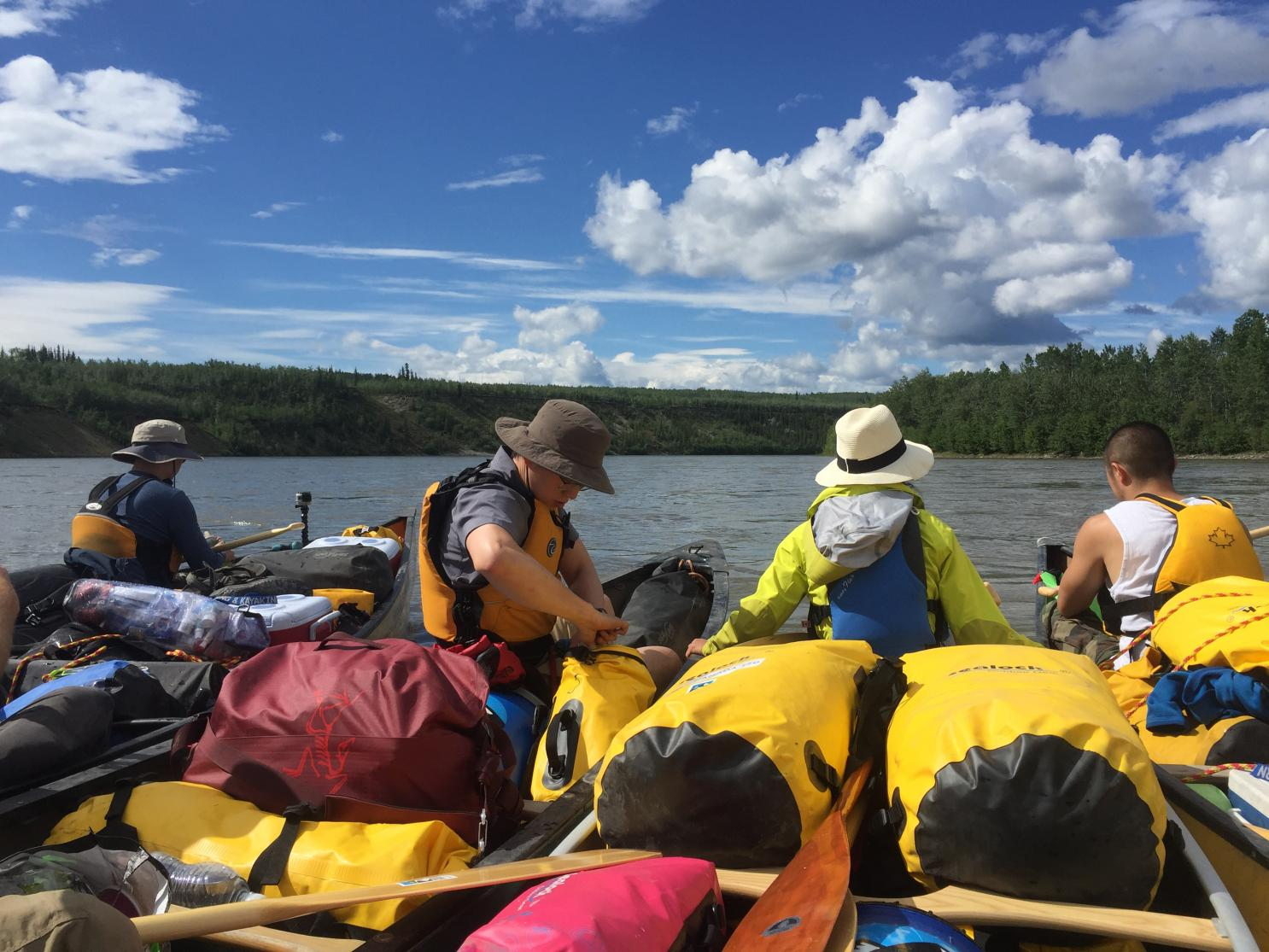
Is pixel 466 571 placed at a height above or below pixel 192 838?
above

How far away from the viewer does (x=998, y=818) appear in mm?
1771

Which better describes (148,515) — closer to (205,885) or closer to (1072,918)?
(205,885)

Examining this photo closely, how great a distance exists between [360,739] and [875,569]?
1947 mm

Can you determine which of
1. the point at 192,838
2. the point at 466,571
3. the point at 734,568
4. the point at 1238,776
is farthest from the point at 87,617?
the point at 734,568

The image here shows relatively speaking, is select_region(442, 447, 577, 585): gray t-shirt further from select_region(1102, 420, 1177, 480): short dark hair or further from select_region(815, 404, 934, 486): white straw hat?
select_region(1102, 420, 1177, 480): short dark hair

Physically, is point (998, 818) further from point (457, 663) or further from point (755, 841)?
point (457, 663)

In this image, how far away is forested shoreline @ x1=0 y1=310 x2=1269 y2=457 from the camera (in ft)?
252

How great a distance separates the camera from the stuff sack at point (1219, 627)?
311 centimetres

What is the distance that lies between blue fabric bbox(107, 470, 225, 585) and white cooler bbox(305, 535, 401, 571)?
1.96 metres

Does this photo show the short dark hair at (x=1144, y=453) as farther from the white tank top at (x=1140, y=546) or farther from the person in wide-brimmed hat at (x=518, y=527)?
the person in wide-brimmed hat at (x=518, y=527)

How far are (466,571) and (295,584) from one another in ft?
12.2

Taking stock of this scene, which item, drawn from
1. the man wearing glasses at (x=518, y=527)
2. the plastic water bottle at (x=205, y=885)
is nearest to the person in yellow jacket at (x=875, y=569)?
the man wearing glasses at (x=518, y=527)

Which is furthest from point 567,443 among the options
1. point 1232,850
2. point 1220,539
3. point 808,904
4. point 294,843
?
point 1220,539

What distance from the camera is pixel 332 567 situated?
758cm
